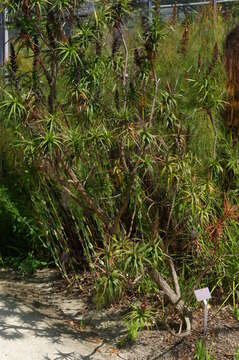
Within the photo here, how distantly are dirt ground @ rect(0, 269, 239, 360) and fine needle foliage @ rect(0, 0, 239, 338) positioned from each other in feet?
0.52

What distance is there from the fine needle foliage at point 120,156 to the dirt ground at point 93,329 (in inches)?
6.3

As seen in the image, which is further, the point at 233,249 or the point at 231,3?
the point at 231,3

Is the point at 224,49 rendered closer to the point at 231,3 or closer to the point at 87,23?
the point at 87,23

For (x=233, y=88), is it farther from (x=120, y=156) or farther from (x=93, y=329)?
(x=93, y=329)

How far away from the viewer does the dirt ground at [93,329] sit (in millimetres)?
4191

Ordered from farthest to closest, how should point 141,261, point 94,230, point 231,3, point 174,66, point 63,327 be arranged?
point 231,3 → point 174,66 → point 94,230 → point 63,327 → point 141,261

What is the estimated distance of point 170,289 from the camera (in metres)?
4.37

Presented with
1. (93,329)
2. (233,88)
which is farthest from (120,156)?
(233,88)

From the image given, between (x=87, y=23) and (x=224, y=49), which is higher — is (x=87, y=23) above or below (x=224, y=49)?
above

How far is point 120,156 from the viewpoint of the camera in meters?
4.42

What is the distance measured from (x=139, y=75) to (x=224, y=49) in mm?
2041

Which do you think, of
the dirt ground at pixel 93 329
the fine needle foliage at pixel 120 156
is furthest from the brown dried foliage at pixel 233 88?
the dirt ground at pixel 93 329

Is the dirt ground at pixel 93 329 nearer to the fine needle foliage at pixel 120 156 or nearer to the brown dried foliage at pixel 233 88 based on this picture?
the fine needle foliage at pixel 120 156

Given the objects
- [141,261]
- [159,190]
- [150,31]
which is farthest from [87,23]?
[141,261]
